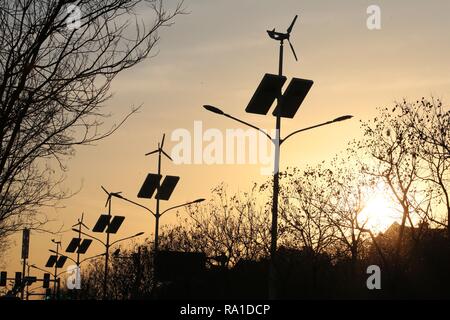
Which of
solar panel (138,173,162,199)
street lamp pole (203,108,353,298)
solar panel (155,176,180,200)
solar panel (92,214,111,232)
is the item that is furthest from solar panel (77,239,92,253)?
street lamp pole (203,108,353,298)

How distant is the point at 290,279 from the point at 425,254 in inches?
339

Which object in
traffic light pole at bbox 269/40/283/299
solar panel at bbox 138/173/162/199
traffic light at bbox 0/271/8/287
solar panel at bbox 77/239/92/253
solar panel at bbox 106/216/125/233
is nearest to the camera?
traffic light pole at bbox 269/40/283/299

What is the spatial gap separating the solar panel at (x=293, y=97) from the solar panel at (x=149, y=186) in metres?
17.7

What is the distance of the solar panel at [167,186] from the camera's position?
41469 millimetres

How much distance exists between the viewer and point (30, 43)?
14.1 meters

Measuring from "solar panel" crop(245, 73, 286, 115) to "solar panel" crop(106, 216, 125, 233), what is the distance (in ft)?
100

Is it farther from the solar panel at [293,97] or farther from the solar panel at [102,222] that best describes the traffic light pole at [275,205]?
the solar panel at [102,222]

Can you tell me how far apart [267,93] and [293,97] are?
75cm

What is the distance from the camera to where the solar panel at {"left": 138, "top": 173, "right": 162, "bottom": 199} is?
4078 centimetres

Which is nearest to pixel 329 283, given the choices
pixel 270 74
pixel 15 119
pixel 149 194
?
pixel 149 194

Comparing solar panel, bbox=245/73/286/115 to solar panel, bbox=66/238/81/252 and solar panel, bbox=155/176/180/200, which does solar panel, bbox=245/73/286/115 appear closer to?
solar panel, bbox=155/176/180/200

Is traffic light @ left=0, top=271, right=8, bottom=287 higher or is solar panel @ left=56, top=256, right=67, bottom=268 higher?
solar panel @ left=56, top=256, right=67, bottom=268

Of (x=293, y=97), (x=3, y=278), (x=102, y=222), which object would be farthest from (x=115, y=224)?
(x=293, y=97)

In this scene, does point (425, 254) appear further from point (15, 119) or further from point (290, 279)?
point (15, 119)
